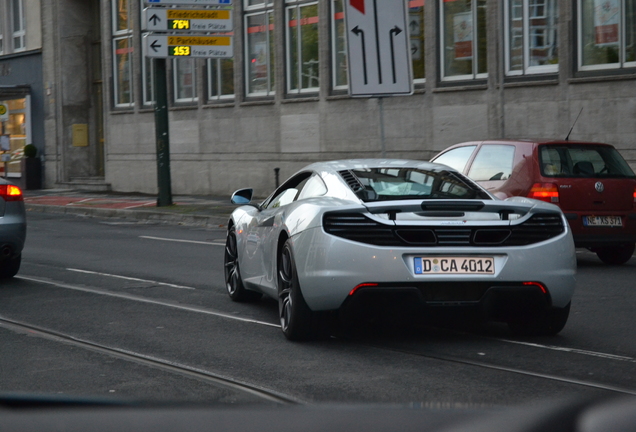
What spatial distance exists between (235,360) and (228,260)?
2.99 metres

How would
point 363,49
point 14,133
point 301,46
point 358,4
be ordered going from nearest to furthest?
point 358,4 → point 363,49 → point 301,46 → point 14,133

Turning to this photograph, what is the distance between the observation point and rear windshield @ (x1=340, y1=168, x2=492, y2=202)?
6.79 m

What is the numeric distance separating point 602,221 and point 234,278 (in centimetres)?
480

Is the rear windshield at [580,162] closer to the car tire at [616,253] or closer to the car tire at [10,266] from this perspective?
the car tire at [616,253]

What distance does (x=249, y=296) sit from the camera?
28.3 feet

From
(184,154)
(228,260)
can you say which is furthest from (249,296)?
(184,154)

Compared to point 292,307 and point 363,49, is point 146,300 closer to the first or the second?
point 292,307

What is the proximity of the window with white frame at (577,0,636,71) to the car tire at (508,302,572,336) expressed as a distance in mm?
11945

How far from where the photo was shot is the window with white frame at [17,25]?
3544 centimetres

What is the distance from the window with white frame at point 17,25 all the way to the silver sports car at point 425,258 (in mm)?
31185

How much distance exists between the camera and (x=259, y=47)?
85.9 feet

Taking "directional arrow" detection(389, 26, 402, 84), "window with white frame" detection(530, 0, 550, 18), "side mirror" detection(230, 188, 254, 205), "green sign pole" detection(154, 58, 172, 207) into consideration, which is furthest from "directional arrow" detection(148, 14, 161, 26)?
"side mirror" detection(230, 188, 254, 205)

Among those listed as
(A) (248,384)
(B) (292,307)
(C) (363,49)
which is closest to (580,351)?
(B) (292,307)

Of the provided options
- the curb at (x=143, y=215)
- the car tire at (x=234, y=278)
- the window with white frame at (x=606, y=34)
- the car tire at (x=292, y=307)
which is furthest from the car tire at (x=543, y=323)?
the curb at (x=143, y=215)
